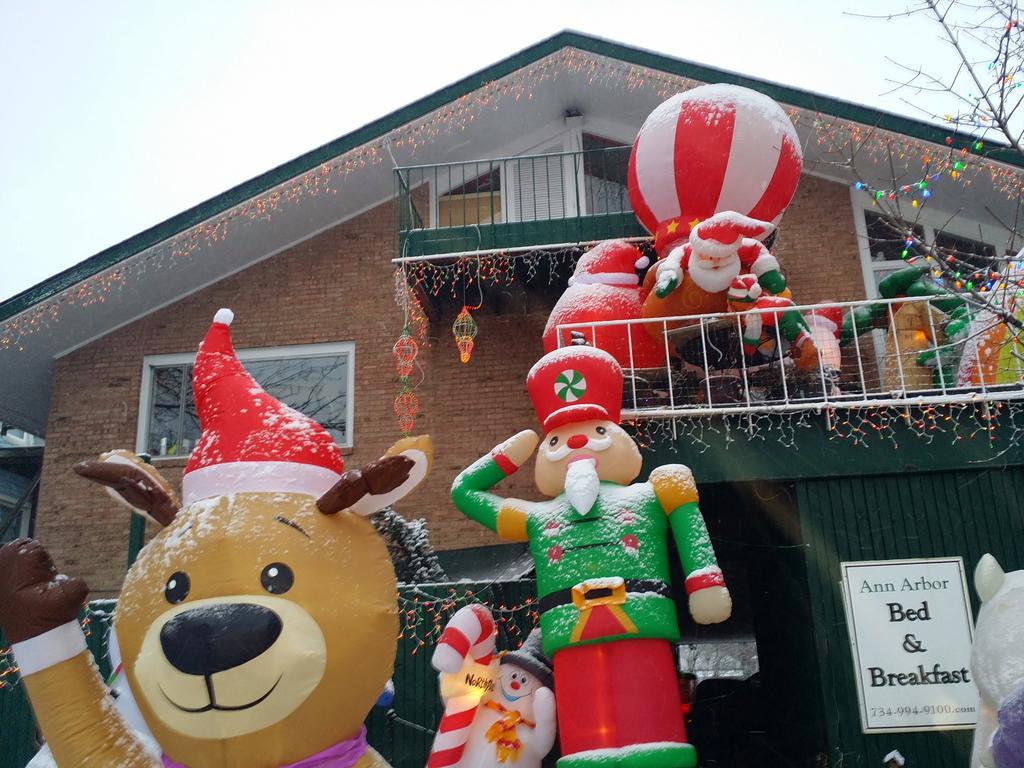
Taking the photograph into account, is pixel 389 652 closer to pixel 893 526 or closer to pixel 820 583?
pixel 820 583

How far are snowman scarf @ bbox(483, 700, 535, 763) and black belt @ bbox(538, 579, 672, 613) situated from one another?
71 cm

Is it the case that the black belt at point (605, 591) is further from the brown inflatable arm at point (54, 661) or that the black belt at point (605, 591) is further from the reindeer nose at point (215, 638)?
the brown inflatable arm at point (54, 661)

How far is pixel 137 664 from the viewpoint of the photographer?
450cm

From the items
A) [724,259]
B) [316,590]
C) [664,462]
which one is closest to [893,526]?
[664,462]

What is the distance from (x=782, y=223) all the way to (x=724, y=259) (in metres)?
3.94

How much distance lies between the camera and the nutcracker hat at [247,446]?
16.1 feet

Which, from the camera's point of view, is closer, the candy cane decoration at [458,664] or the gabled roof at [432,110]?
the candy cane decoration at [458,664]

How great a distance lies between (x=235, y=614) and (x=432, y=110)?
6923mm

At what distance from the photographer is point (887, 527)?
654 cm

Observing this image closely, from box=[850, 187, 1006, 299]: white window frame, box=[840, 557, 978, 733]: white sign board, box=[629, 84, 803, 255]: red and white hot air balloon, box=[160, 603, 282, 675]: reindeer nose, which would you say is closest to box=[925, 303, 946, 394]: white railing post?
box=[840, 557, 978, 733]: white sign board

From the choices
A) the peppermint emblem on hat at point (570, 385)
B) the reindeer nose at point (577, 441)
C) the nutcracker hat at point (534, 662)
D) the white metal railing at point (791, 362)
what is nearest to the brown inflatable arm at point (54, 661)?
the nutcracker hat at point (534, 662)

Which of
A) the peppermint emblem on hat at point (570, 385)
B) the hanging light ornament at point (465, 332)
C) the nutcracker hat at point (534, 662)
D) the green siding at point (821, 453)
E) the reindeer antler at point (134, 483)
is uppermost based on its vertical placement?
the hanging light ornament at point (465, 332)

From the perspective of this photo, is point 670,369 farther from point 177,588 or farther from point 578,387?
point 177,588

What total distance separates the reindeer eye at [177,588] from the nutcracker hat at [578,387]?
8.38 feet
